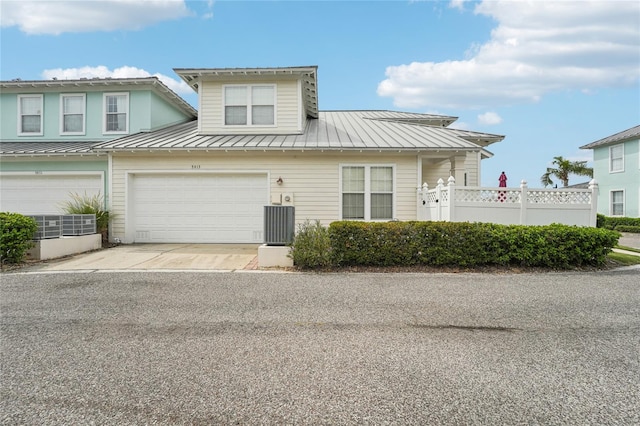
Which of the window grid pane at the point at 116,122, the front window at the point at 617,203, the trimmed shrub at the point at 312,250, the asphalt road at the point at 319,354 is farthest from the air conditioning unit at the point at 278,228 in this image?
the front window at the point at 617,203

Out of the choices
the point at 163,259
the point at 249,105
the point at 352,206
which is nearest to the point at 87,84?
the point at 249,105

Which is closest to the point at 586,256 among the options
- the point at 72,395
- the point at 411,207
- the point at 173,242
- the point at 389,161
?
the point at 411,207

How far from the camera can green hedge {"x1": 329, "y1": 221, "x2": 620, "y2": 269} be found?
27.7 ft

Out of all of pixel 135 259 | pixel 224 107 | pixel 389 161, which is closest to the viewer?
pixel 135 259

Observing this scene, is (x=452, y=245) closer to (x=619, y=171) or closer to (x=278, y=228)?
(x=278, y=228)

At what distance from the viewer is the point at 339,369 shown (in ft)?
11.7

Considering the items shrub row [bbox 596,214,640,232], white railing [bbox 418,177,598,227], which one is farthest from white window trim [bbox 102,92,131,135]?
shrub row [bbox 596,214,640,232]

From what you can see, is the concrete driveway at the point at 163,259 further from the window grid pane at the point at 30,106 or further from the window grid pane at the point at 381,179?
the window grid pane at the point at 30,106

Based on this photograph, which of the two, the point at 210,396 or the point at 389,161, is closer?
the point at 210,396

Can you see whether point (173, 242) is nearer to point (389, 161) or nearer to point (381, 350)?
point (389, 161)

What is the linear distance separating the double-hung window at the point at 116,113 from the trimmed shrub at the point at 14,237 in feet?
21.1

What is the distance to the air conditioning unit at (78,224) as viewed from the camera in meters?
10.8

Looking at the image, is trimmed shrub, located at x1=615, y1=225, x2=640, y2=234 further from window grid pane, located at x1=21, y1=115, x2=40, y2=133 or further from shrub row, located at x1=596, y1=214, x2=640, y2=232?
window grid pane, located at x1=21, y1=115, x2=40, y2=133

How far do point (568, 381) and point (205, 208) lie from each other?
11.3 meters
